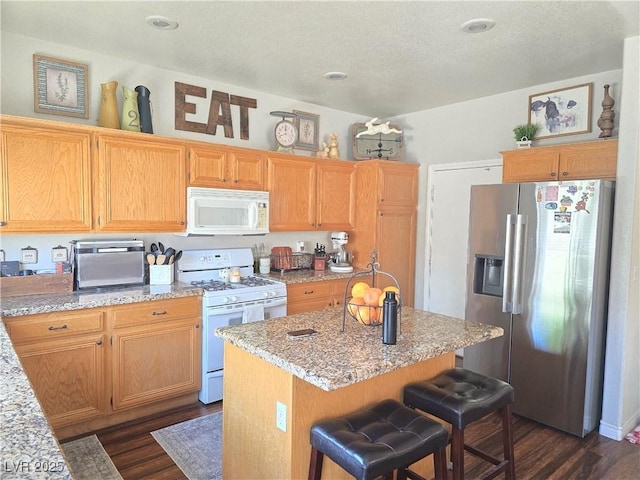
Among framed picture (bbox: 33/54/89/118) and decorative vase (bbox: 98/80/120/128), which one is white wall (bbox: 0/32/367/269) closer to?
framed picture (bbox: 33/54/89/118)

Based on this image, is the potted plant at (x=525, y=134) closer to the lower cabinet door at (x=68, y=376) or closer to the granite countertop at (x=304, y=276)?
the granite countertop at (x=304, y=276)

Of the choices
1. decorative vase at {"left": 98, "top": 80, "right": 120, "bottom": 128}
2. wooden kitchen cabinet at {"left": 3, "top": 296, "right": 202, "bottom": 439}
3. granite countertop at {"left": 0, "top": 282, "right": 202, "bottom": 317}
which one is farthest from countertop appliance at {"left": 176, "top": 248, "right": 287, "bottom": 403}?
decorative vase at {"left": 98, "top": 80, "right": 120, "bottom": 128}

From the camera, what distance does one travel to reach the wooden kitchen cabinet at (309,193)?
12.9 ft

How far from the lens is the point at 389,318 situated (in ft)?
5.94

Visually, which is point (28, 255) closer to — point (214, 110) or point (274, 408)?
point (214, 110)

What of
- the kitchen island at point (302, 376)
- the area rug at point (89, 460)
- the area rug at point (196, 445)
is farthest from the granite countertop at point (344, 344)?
the area rug at point (89, 460)

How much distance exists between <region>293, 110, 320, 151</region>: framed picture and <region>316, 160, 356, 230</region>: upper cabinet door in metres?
0.36

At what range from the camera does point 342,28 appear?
105 inches

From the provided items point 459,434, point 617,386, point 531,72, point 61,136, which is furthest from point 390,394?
point 531,72

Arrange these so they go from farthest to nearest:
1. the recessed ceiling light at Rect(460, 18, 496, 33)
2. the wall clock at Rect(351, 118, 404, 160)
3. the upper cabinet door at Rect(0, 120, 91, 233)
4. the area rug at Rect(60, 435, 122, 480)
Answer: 1. the wall clock at Rect(351, 118, 404, 160)
2. the upper cabinet door at Rect(0, 120, 91, 233)
3. the recessed ceiling light at Rect(460, 18, 496, 33)
4. the area rug at Rect(60, 435, 122, 480)

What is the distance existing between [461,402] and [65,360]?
92.5 inches

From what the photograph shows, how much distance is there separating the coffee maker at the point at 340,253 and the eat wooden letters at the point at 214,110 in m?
1.43

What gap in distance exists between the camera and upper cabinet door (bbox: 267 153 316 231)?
12.8 ft

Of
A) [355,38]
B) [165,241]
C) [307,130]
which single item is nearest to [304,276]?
[165,241]
